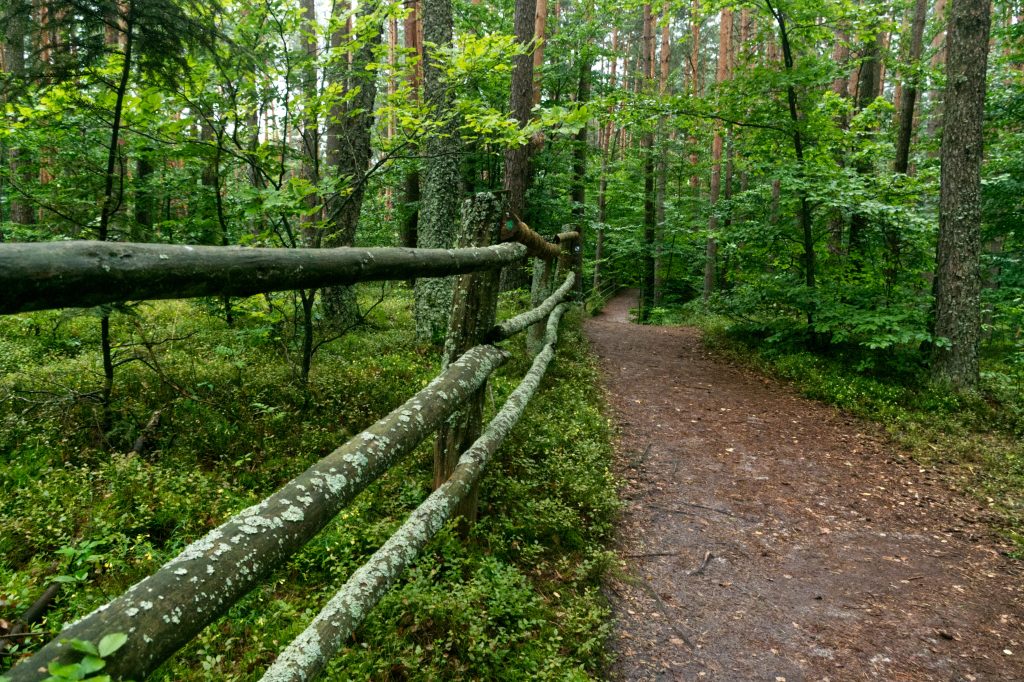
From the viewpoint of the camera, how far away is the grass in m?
2.57

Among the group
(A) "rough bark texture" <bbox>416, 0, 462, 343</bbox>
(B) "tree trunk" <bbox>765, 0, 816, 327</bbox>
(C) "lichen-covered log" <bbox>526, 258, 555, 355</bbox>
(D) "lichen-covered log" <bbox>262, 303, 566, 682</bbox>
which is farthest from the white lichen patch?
(B) "tree trunk" <bbox>765, 0, 816, 327</bbox>

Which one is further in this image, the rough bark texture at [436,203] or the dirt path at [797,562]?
the rough bark texture at [436,203]

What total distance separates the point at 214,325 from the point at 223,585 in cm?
639

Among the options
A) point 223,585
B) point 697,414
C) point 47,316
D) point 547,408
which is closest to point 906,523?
point 697,414

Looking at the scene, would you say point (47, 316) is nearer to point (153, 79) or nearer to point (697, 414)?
point (153, 79)

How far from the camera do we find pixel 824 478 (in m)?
5.64

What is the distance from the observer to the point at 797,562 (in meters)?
4.14

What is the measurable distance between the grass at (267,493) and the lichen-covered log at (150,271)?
174 centimetres

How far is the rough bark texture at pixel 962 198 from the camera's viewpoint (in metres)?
7.36

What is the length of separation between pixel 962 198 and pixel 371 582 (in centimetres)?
917

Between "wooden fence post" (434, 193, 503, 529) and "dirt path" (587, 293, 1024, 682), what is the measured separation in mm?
1407

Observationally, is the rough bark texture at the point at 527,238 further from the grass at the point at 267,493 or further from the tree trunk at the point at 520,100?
the tree trunk at the point at 520,100

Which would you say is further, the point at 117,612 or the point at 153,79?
the point at 153,79

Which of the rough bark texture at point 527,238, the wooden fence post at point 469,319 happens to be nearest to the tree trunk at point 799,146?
the rough bark texture at point 527,238
